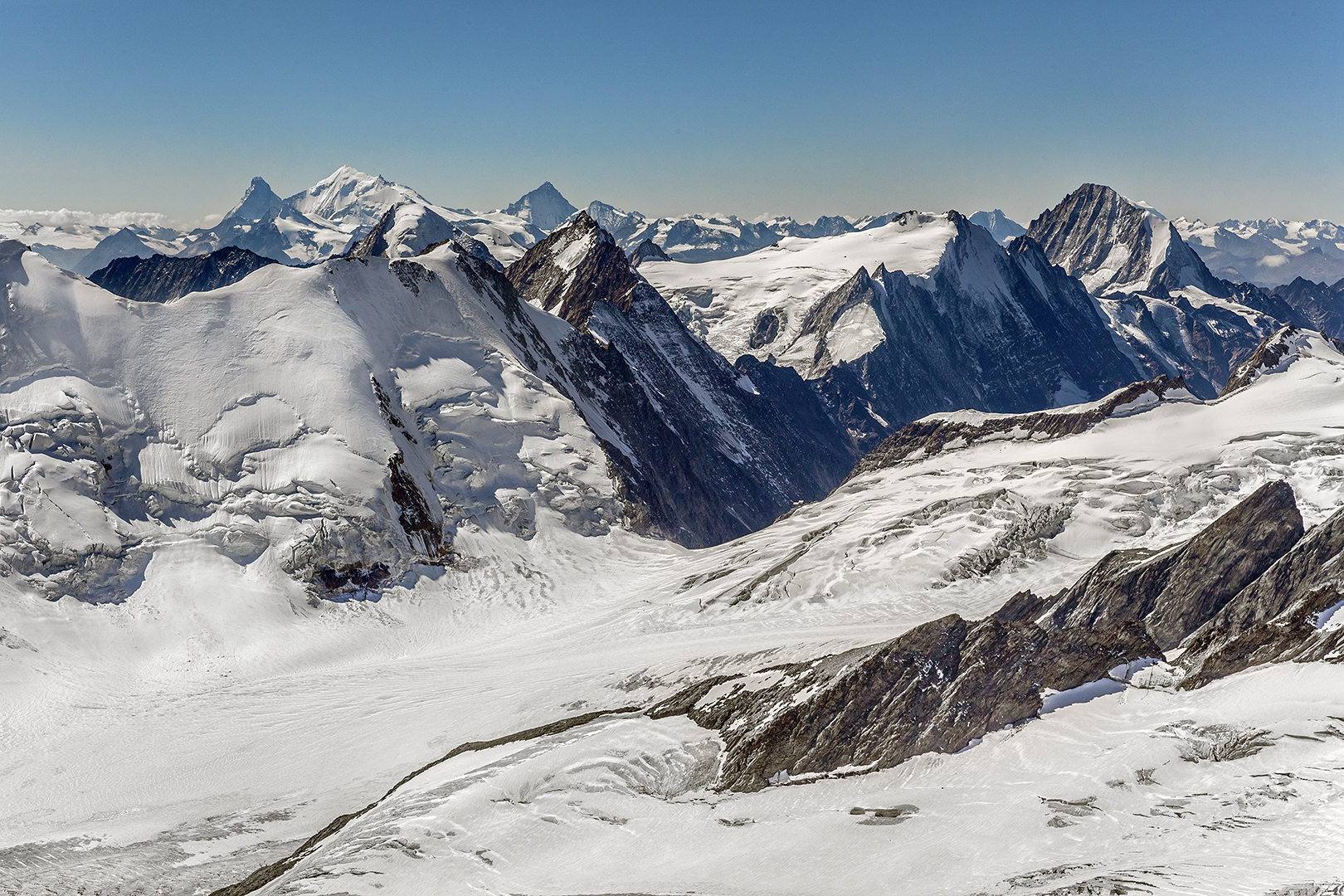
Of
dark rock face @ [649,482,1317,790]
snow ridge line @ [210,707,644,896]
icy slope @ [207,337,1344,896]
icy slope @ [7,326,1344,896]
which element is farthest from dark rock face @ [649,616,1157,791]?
snow ridge line @ [210,707,644,896]

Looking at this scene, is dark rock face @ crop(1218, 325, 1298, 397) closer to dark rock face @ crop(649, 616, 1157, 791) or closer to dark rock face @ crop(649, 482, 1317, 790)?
dark rock face @ crop(649, 482, 1317, 790)

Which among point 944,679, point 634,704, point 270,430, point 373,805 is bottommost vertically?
point 944,679

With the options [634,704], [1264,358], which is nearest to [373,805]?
[634,704]

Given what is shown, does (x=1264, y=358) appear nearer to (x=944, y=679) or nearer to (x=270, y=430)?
(x=944, y=679)

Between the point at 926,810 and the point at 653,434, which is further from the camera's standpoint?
the point at 653,434

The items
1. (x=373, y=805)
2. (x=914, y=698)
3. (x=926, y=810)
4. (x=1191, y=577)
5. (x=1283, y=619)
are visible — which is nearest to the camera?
(x=926, y=810)

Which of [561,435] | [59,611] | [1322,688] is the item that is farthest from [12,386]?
[1322,688]

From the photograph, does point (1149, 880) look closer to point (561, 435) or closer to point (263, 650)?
point (263, 650)

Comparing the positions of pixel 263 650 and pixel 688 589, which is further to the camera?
pixel 688 589
